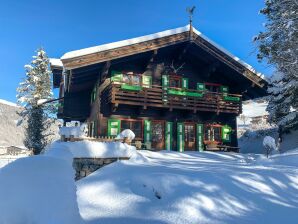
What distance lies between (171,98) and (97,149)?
31.5 ft

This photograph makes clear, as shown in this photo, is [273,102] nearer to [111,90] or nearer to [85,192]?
[111,90]

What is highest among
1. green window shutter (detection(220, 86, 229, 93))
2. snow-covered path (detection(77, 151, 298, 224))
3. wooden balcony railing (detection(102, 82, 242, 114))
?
green window shutter (detection(220, 86, 229, 93))

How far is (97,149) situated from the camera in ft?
35.3

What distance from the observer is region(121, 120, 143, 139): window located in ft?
61.5

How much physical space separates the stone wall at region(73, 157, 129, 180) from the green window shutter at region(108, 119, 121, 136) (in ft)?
23.8

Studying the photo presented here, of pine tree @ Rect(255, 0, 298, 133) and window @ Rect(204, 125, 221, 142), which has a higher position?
pine tree @ Rect(255, 0, 298, 133)

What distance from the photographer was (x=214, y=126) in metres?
21.5

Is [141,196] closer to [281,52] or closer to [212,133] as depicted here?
[281,52]

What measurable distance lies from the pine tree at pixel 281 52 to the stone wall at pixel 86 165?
11034 mm

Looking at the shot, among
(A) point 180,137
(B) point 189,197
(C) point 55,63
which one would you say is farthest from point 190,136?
(B) point 189,197

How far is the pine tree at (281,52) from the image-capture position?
1475 cm

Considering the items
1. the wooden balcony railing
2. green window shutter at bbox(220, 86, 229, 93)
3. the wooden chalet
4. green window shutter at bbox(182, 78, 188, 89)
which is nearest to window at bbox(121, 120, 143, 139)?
the wooden chalet

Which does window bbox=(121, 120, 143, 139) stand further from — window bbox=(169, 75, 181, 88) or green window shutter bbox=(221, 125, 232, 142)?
green window shutter bbox=(221, 125, 232, 142)

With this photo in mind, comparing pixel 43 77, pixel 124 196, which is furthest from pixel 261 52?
pixel 43 77
